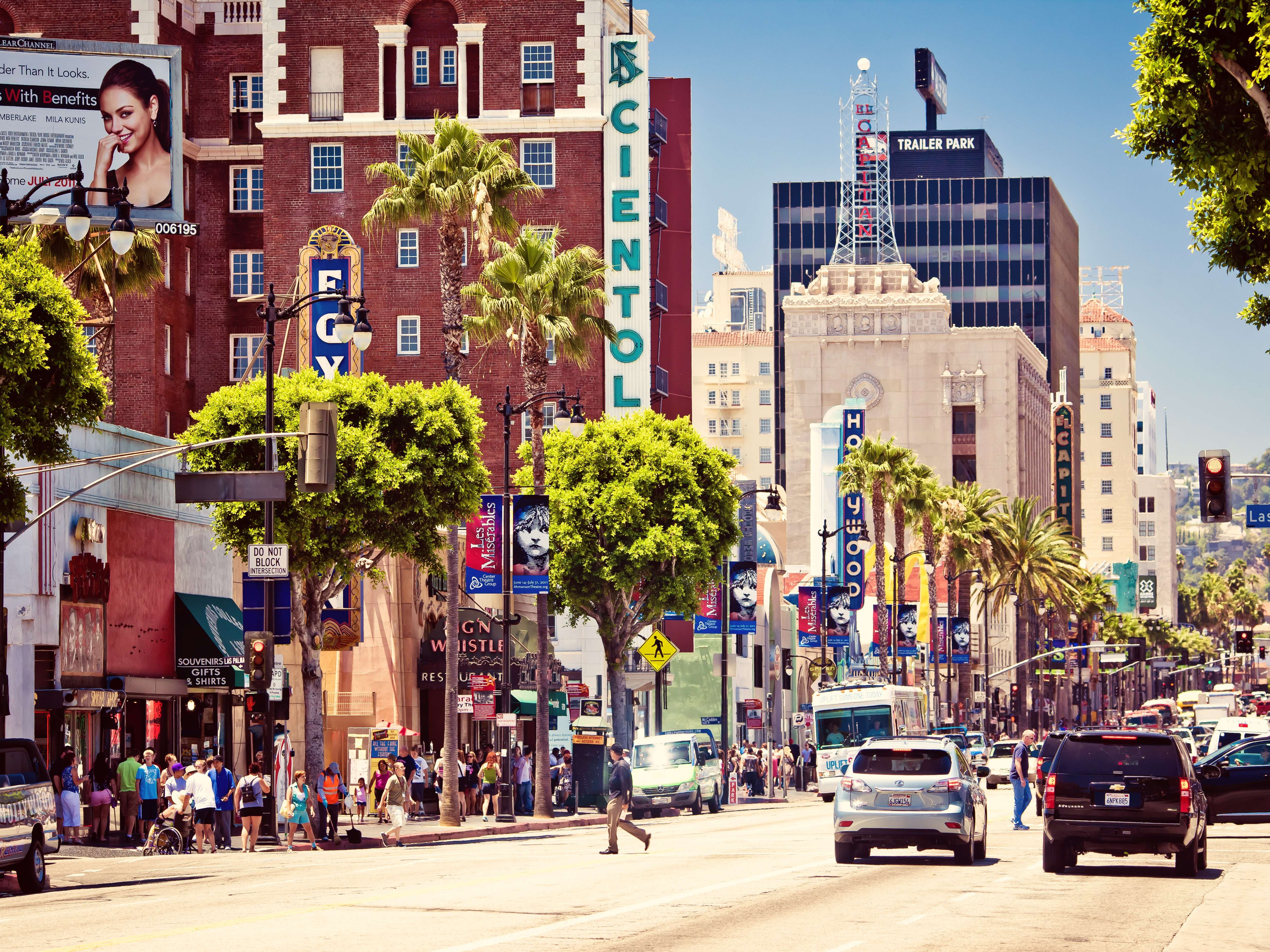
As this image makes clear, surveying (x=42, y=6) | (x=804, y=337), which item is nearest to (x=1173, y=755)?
A: (x=42, y=6)

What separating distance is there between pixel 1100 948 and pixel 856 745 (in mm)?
45275

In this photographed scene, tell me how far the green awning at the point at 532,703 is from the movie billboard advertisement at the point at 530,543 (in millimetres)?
10480

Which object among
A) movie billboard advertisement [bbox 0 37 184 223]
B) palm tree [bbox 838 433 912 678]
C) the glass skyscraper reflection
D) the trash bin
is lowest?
the trash bin

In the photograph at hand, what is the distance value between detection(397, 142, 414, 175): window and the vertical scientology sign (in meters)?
7.88

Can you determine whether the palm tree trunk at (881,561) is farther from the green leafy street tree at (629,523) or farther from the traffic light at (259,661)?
the traffic light at (259,661)

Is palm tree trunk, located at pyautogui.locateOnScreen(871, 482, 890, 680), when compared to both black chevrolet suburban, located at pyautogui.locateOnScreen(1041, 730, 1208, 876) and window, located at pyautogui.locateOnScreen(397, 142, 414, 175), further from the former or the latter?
black chevrolet suburban, located at pyautogui.locateOnScreen(1041, 730, 1208, 876)

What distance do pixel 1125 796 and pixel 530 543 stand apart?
76.3 ft

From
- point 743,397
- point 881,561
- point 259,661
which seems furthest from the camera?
point 743,397

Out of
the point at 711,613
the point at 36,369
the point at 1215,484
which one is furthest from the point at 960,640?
the point at 36,369

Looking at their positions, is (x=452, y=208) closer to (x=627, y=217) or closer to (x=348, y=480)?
(x=348, y=480)

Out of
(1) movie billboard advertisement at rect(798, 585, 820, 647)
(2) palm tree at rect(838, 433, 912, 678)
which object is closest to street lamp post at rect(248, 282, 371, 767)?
(1) movie billboard advertisement at rect(798, 585, 820, 647)

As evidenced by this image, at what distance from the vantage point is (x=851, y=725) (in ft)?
207

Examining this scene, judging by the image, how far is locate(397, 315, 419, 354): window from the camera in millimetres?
76438

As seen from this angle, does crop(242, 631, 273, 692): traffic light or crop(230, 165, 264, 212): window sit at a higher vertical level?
crop(230, 165, 264, 212): window
